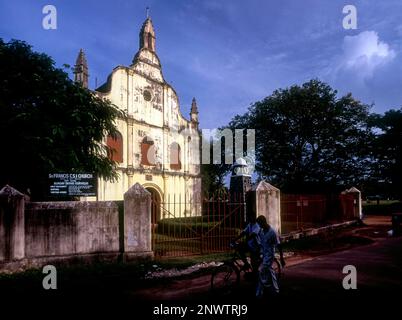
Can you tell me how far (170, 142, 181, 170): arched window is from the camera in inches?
960

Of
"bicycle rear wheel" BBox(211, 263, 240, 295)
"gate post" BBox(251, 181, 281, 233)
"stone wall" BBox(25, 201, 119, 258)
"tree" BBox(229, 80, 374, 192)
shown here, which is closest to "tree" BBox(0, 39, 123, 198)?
"stone wall" BBox(25, 201, 119, 258)

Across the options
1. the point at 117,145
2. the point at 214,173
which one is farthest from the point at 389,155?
the point at 214,173

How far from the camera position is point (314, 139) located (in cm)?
2853

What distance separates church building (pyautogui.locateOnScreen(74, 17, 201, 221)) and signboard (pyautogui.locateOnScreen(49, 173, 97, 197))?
9366 mm

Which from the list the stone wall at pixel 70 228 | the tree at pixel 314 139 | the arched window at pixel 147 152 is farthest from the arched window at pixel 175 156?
the stone wall at pixel 70 228

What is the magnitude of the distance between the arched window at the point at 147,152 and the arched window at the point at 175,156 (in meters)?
1.93

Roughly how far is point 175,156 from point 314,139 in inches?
481

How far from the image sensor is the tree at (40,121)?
11.8 meters

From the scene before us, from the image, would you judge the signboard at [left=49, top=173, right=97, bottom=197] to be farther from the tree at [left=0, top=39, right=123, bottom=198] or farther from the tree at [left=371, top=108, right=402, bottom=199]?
the tree at [left=371, top=108, right=402, bottom=199]

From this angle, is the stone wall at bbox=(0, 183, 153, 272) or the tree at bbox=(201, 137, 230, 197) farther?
the tree at bbox=(201, 137, 230, 197)

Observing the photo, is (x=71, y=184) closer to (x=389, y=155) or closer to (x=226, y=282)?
(x=226, y=282)

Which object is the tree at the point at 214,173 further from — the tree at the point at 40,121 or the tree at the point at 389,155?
the tree at the point at 40,121
